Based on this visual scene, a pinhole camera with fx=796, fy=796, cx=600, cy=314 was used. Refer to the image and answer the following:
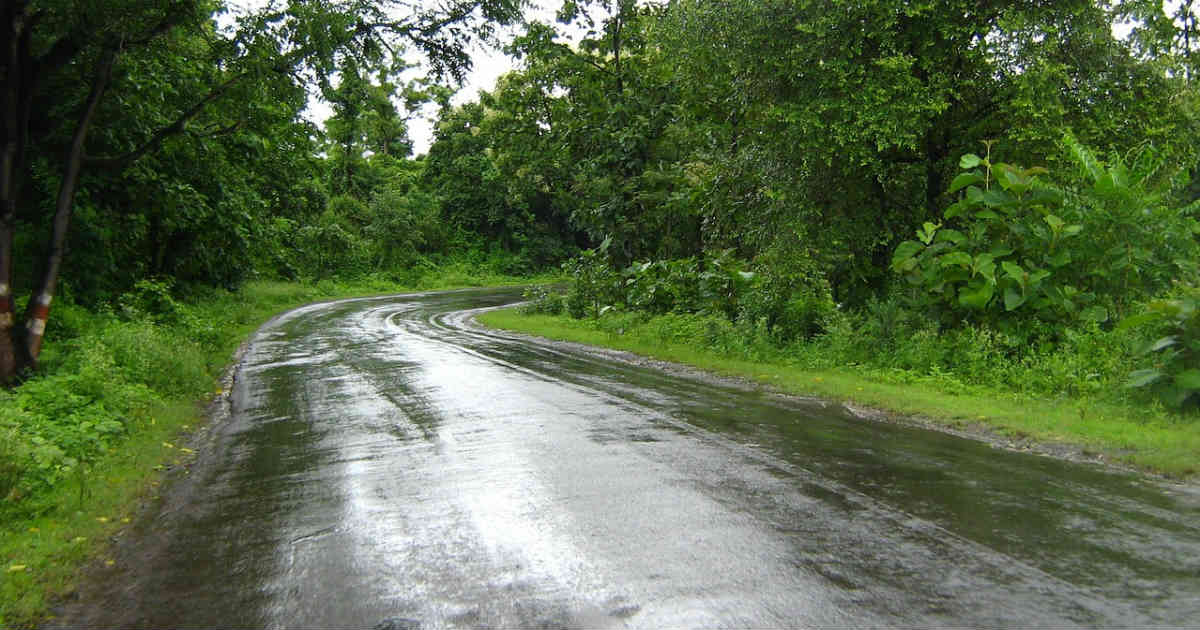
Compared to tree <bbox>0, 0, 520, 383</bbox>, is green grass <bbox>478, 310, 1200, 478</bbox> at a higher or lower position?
lower

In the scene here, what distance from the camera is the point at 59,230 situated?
11289 mm

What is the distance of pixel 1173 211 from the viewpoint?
12.2m

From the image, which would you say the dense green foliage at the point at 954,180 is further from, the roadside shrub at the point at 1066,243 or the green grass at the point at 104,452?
the green grass at the point at 104,452

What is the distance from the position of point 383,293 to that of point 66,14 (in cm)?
3622

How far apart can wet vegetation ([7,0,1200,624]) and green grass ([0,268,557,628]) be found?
1.8 inches

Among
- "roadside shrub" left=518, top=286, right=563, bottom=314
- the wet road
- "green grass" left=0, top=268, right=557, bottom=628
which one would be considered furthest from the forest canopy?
"roadside shrub" left=518, top=286, right=563, bottom=314

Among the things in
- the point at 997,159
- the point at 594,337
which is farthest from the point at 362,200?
the point at 997,159

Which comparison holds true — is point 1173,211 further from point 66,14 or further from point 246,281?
point 246,281

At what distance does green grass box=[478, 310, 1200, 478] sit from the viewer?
7754 mm

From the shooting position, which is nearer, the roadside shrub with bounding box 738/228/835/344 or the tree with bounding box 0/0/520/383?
the tree with bounding box 0/0/520/383

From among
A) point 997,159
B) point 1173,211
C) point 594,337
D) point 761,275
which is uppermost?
point 997,159

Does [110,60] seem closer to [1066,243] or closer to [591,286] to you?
[1066,243]

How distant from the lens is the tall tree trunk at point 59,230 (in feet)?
35.6

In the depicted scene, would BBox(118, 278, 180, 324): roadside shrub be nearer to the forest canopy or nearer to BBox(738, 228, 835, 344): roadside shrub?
the forest canopy
